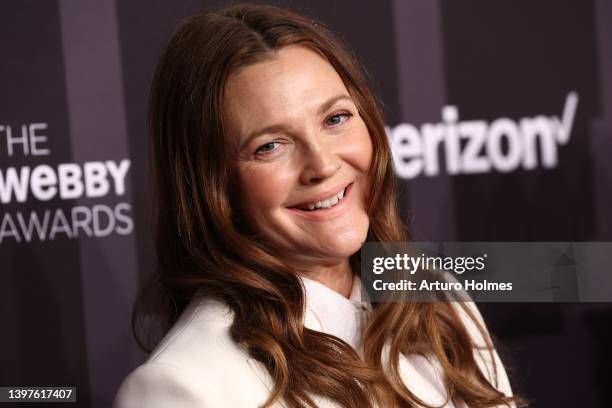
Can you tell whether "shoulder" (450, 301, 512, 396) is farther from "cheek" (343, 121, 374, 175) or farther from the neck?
"cheek" (343, 121, 374, 175)

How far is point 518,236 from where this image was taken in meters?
2.51

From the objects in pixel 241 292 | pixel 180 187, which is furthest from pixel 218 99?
pixel 241 292

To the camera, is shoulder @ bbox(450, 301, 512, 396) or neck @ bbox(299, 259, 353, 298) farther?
shoulder @ bbox(450, 301, 512, 396)

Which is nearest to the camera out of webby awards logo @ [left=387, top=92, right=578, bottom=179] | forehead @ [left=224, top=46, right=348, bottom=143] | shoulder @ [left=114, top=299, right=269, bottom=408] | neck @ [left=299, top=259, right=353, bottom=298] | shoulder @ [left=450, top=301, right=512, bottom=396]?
shoulder @ [left=114, top=299, right=269, bottom=408]

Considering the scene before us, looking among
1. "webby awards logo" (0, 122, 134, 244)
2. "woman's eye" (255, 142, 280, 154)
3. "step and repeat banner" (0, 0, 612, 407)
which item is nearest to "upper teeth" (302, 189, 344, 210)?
"woman's eye" (255, 142, 280, 154)

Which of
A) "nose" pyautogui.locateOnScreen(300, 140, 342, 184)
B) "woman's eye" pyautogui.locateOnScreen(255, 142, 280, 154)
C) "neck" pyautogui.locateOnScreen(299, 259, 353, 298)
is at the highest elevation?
"woman's eye" pyautogui.locateOnScreen(255, 142, 280, 154)

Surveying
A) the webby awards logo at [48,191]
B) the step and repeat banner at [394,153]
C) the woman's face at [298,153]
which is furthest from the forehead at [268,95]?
the webby awards logo at [48,191]

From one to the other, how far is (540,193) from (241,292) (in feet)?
4.75

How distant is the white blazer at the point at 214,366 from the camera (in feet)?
3.81

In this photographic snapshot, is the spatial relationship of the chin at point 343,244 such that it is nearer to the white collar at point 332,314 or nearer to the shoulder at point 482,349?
the white collar at point 332,314

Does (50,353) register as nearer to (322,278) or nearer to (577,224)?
(322,278)

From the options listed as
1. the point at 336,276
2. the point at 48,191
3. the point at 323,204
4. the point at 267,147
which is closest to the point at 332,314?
the point at 336,276

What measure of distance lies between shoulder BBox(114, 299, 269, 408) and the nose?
25 cm

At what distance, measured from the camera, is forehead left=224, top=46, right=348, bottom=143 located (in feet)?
4.20
